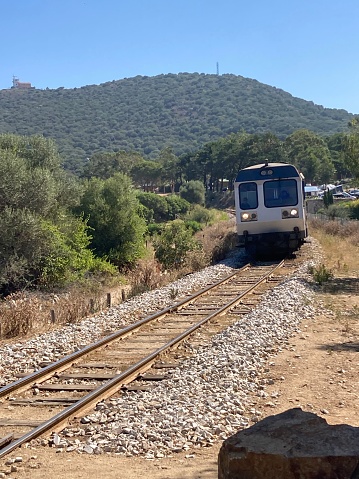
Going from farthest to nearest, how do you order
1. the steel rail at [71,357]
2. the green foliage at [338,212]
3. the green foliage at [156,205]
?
the green foliage at [156,205]
the green foliage at [338,212]
the steel rail at [71,357]

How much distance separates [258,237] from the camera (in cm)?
2142

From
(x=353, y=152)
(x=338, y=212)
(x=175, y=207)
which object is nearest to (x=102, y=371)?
(x=353, y=152)

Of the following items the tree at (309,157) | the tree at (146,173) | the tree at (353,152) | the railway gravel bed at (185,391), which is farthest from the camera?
the tree at (146,173)

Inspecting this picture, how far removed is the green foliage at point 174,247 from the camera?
22.3 metres

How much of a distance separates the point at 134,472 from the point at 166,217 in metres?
52.4

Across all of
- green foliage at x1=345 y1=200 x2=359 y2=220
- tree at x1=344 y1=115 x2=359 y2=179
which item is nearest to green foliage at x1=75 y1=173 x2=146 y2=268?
tree at x1=344 y1=115 x2=359 y2=179

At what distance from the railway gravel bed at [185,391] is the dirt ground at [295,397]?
167 mm

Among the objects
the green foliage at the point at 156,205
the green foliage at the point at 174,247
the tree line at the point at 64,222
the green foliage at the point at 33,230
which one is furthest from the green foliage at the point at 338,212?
the green foliage at the point at 33,230

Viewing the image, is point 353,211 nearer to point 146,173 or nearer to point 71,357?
point 71,357

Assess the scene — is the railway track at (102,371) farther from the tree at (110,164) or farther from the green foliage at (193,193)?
the tree at (110,164)

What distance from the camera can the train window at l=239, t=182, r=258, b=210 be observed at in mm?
21250

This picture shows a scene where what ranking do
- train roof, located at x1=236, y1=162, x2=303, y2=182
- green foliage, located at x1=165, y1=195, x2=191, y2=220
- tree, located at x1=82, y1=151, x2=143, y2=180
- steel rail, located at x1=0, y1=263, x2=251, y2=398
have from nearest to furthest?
steel rail, located at x1=0, y1=263, x2=251, y2=398
train roof, located at x1=236, y1=162, x2=303, y2=182
green foliage, located at x1=165, y1=195, x2=191, y2=220
tree, located at x1=82, y1=151, x2=143, y2=180

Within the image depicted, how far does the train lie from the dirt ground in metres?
8.43

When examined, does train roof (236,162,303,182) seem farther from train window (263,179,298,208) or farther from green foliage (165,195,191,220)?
green foliage (165,195,191,220)
